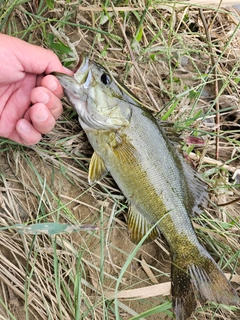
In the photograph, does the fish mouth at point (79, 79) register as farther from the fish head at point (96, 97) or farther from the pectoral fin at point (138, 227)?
the pectoral fin at point (138, 227)

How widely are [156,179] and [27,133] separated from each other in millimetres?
863

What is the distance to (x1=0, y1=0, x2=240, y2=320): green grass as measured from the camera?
2.62 meters

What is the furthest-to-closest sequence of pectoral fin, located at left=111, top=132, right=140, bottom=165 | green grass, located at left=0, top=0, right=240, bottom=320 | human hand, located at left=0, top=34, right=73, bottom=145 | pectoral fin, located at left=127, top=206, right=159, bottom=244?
pectoral fin, located at left=127, top=206, right=159, bottom=244 → pectoral fin, located at left=111, top=132, right=140, bottom=165 → green grass, located at left=0, top=0, right=240, bottom=320 → human hand, located at left=0, top=34, right=73, bottom=145

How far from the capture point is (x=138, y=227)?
2.87m

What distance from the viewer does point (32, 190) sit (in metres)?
2.77

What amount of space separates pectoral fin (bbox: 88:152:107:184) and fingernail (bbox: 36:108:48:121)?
0.45 m

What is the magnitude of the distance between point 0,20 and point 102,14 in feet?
2.30

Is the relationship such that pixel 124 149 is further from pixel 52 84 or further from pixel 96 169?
pixel 52 84

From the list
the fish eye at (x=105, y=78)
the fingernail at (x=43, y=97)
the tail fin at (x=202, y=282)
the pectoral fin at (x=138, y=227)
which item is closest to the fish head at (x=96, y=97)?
the fish eye at (x=105, y=78)

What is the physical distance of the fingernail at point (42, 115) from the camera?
2502mm

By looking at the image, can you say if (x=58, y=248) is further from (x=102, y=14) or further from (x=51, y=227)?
(x=102, y=14)

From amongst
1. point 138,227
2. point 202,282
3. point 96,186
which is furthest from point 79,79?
point 202,282

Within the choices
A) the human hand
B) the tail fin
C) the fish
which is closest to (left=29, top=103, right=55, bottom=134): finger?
the human hand

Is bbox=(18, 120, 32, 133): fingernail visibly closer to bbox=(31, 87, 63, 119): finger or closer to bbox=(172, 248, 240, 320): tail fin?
bbox=(31, 87, 63, 119): finger
